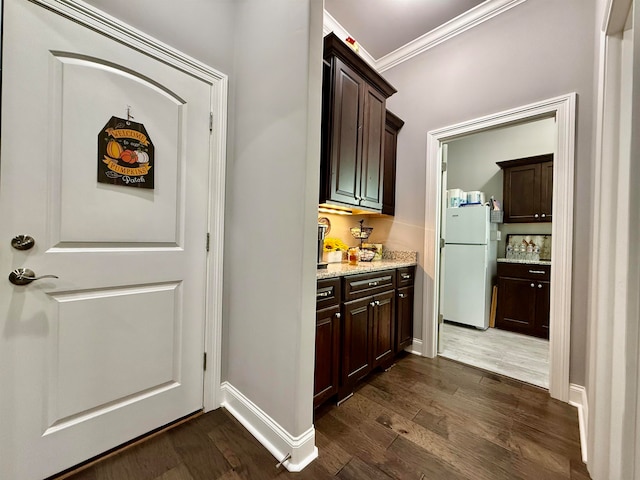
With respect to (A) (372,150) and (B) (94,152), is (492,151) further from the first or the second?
(B) (94,152)

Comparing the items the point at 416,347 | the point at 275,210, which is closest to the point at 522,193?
the point at 416,347

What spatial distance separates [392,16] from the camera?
2.37 m

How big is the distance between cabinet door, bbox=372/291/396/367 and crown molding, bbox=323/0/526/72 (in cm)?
255

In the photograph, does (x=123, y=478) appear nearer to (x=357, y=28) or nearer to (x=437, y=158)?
(x=437, y=158)

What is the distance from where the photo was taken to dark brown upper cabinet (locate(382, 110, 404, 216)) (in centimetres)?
267

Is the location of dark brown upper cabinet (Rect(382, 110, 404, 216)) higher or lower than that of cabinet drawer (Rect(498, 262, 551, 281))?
higher

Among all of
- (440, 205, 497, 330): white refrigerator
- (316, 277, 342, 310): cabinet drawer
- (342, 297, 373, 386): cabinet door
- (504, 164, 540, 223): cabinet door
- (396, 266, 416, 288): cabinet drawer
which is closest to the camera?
(316, 277, 342, 310): cabinet drawer

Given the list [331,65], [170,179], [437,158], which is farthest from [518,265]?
[170,179]

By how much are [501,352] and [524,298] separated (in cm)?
101

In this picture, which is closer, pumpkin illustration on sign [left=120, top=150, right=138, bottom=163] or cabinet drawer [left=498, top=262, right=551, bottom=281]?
pumpkin illustration on sign [left=120, top=150, right=138, bottom=163]

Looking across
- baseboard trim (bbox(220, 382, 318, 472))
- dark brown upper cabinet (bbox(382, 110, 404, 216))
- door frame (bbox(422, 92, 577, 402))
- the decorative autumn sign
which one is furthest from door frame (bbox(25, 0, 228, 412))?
door frame (bbox(422, 92, 577, 402))

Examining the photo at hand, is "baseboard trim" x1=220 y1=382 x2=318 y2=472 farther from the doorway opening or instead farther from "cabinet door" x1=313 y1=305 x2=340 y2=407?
the doorway opening

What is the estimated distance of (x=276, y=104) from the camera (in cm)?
138

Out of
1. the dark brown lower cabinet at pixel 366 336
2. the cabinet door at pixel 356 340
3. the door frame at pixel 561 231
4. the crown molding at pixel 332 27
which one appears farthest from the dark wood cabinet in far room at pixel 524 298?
the crown molding at pixel 332 27
